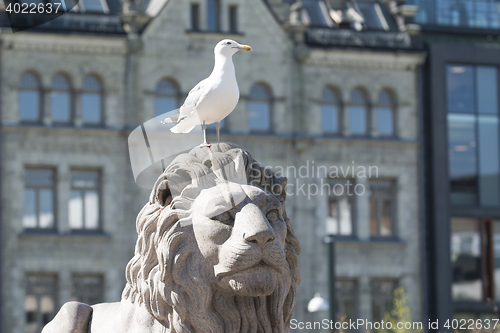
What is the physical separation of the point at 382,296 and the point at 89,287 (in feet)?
33.8

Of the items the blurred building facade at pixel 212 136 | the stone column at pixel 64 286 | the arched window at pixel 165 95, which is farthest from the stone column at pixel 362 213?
the stone column at pixel 64 286

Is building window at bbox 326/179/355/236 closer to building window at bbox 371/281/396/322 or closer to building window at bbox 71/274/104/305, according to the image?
building window at bbox 371/281/396/322

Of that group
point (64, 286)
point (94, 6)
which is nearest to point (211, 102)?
point (64, 286)

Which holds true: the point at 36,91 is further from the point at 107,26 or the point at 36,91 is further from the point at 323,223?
the point at 323,223

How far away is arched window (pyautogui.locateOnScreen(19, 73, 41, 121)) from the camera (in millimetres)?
32750

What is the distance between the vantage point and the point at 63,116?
33.2 metres

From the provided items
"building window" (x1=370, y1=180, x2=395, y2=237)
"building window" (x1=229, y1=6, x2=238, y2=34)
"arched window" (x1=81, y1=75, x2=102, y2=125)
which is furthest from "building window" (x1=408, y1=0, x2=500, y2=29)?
"arched window" (x1=81, y1=75, x2=102, y2=125)

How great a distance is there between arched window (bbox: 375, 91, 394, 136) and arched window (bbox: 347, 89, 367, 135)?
55 cm

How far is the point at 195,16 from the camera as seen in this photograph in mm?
34719

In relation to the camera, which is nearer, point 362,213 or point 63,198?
point 63,198

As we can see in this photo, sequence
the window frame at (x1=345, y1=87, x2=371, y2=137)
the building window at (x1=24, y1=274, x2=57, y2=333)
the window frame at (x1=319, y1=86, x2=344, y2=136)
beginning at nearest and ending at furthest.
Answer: the building window at (x1=24, y1=274, x2=57, y2=333) → the window frame at (x1=319, y1=86, x2=344, y2=136) → the window frame at (x1=345, y1=87, x2=371, y2=137)

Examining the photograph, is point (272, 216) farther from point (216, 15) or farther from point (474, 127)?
point (474, 127)

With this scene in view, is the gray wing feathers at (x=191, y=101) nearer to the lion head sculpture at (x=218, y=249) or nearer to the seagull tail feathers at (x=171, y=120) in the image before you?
the seagull tail feathers at (x=171, y=120)

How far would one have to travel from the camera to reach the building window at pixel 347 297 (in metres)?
35.0
